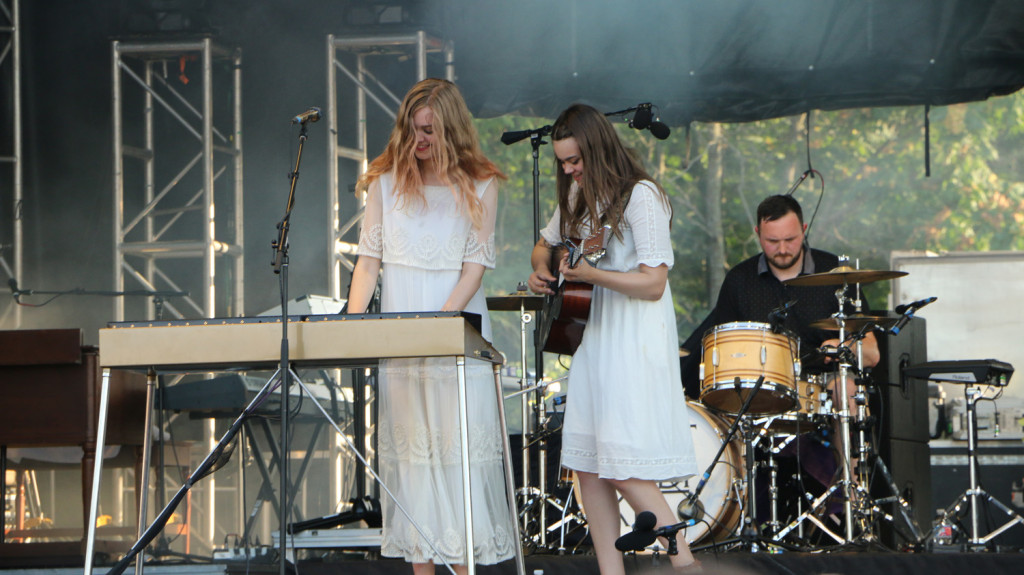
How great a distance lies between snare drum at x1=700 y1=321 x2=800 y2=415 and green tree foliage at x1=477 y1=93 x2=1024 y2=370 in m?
9.14

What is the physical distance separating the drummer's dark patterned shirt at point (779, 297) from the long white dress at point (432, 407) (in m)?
2.61

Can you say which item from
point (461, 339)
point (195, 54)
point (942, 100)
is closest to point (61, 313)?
point (195, 54)

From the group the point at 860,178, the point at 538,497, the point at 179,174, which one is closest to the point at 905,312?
the point at 538,497

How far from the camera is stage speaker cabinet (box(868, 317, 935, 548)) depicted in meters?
5.47

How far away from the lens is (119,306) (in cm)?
664

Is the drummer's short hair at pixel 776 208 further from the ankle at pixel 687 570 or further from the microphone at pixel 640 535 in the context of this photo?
the microphone at pixel 640 535

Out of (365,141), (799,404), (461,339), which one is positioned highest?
(365,141)

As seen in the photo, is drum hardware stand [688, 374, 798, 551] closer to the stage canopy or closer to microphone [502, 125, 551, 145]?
microphone [502, 125, 551, 145]

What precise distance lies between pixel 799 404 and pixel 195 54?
13.9ft

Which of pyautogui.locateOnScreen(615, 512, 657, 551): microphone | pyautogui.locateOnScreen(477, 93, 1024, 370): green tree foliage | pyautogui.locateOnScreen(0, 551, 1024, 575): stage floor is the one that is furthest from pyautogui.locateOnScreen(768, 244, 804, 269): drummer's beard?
pyautogui.locateOnScreen(477, 93, 1024, 370): green tree foliage

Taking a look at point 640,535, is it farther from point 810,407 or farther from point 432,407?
point 810,407

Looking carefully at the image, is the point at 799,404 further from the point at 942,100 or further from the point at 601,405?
the point at 942,100

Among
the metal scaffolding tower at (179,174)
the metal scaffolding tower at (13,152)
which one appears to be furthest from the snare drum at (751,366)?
the metal scaffolding tower at (13,152)

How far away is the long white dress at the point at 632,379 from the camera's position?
300cm
